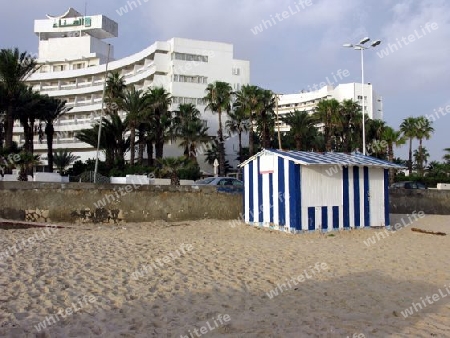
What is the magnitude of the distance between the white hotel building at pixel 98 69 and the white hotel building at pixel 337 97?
21.4 m

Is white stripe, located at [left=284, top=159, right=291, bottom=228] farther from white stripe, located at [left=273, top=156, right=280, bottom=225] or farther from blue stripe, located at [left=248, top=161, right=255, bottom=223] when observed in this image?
blue stripe, located at [left=248, top=161, right=255, bottom=223]

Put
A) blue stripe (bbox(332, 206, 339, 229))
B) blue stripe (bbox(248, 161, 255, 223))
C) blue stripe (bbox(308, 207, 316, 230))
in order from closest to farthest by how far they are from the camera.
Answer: blue stripe (bbox(308, 207, 316, 230)) < blue stripe (bbox(332, 206, 339, 229)) < blue stripe (bbox(248, 161, 255, 223))

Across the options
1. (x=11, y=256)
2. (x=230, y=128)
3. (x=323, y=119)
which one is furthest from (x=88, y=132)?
(x=11, y=256)

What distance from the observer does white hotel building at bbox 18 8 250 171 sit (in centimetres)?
5919

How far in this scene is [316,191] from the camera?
49.3ft

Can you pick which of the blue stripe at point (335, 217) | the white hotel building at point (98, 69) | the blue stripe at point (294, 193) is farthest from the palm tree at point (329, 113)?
the blue stripe at point (294, 193)

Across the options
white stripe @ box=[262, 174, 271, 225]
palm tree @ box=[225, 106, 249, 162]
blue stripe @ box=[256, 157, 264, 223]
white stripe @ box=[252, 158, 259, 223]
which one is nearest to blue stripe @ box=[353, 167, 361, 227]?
white stripe @ box=[262, 174, 271, 225]

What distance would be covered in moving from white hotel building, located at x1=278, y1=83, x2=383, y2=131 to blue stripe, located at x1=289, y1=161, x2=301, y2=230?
64.1 meters

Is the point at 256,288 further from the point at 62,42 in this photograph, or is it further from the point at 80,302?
the point at 62,42

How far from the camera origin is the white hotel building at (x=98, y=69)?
2330 inches

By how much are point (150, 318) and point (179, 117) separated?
158ft

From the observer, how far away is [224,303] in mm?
6523

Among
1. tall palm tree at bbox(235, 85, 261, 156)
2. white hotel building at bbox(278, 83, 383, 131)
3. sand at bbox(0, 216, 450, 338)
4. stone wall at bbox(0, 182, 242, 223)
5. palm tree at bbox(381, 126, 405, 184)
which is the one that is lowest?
sand at bbox(0, 216, 450, 338)

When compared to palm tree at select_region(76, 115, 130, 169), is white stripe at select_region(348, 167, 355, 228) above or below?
below
